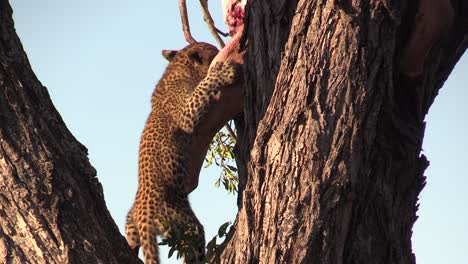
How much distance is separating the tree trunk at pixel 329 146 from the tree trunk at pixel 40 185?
584 mm

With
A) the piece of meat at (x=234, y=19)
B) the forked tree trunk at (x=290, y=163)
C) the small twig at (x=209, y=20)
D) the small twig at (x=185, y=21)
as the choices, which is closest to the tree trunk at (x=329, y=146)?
the forked tree trunk at (x=290, y=163)

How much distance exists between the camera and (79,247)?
3867mm

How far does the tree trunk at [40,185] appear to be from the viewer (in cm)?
382

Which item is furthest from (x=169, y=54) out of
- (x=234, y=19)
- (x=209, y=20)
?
(x=234, y=19)

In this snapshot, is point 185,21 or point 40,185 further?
point 185,21

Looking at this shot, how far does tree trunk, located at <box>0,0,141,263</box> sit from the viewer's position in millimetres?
3824

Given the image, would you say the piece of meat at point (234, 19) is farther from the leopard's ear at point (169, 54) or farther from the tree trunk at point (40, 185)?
the leopard's ear at point (169, 54)

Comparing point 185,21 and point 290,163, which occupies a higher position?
point 185,21

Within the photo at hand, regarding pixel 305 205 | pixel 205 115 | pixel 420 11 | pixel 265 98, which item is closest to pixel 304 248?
pixel 305 205

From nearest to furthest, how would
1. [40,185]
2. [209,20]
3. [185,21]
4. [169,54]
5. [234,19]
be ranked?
[40,185] < [234,19] < [185,21] < [209,20] < [169,54]

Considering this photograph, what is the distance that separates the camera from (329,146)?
3.92m

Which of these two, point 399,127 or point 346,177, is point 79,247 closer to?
point 346,177

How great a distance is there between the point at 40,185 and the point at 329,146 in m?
1.11

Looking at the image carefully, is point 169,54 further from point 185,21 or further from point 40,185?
point 40,185
